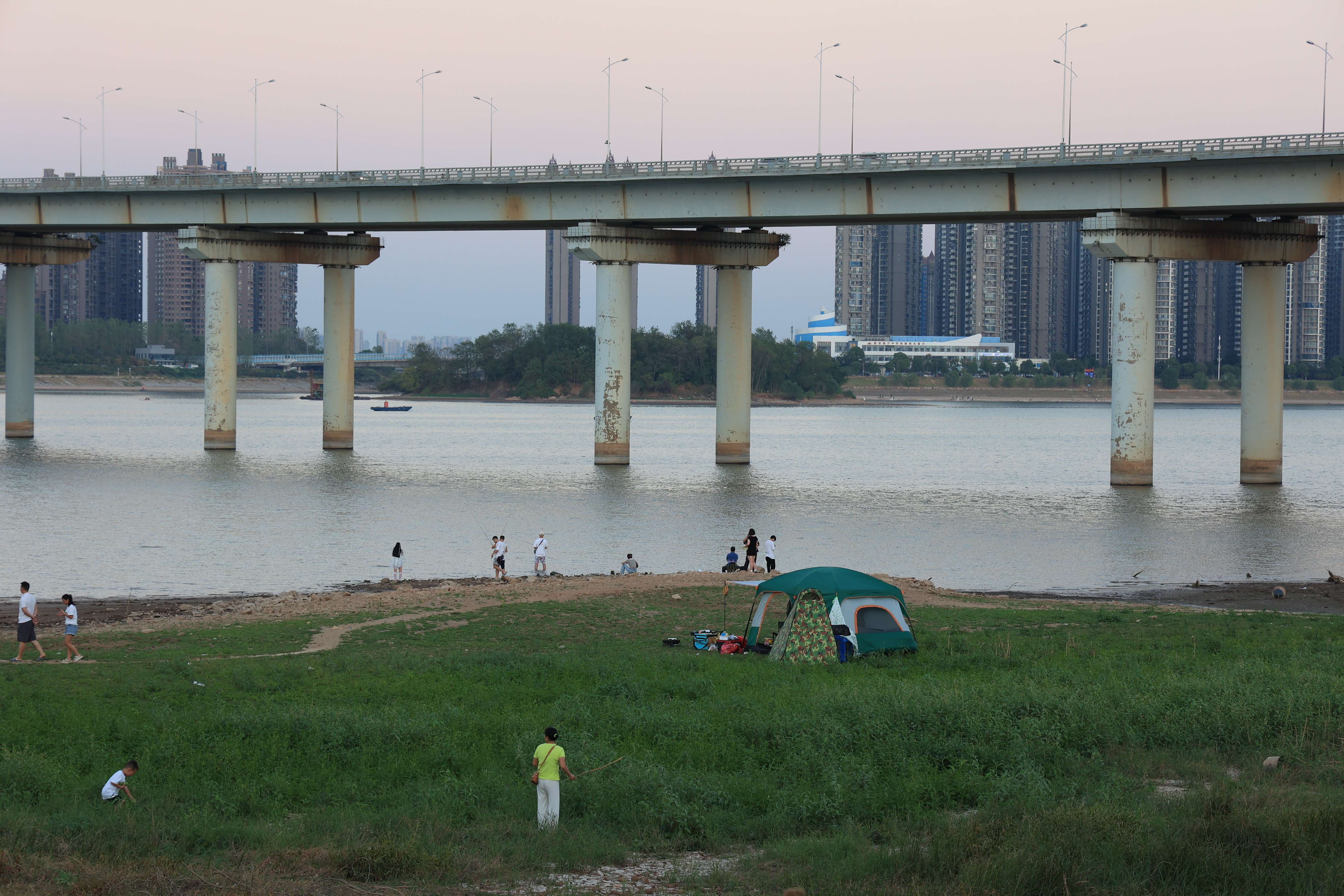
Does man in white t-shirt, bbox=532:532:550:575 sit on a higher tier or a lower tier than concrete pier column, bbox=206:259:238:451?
lower

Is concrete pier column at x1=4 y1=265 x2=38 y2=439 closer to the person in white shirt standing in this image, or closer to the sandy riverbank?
the sandy riverbank

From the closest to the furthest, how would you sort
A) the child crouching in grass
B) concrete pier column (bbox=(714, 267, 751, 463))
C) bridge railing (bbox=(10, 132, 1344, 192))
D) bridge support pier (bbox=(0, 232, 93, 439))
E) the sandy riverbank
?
the child crouching in grass < the sandy riverbank < bridge railing (bbox=(10, 132, 1344, 192)) < concrete pier column (bbox=(714, 267, 751, 463)) < bridge support pier (bbox=(0, 232, 93, 439))

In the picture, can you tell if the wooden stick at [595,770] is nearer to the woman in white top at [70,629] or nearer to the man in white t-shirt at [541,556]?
the woman in white top at [70,629]

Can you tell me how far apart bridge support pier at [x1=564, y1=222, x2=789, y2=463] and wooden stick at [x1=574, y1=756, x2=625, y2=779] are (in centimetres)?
5385

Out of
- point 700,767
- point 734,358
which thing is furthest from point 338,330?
point 700,767

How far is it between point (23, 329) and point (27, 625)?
82342mm

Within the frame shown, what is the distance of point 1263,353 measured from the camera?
215 feet

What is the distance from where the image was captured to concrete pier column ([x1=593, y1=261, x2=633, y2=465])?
71.4 m

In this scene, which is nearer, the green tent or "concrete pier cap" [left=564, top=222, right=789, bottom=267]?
the green tent

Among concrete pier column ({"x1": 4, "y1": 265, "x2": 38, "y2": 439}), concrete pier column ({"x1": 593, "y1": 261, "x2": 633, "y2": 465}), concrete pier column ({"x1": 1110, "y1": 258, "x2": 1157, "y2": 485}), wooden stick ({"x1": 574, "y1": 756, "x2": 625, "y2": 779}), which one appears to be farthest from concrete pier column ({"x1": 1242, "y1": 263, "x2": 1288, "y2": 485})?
concrete pier column ({"x1": 4, "y1": 265, "x2": 38, "y2": 439})

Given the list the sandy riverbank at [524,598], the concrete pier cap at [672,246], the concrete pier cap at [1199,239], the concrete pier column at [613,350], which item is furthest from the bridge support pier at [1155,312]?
the sandy riverbank at [524,598]

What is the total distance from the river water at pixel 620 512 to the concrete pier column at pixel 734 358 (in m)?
2.05

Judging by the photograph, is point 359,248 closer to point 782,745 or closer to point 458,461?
point 458,461

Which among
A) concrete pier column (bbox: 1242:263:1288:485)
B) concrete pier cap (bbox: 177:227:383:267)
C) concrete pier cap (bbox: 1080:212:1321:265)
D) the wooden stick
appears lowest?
Result: the wooden stick
